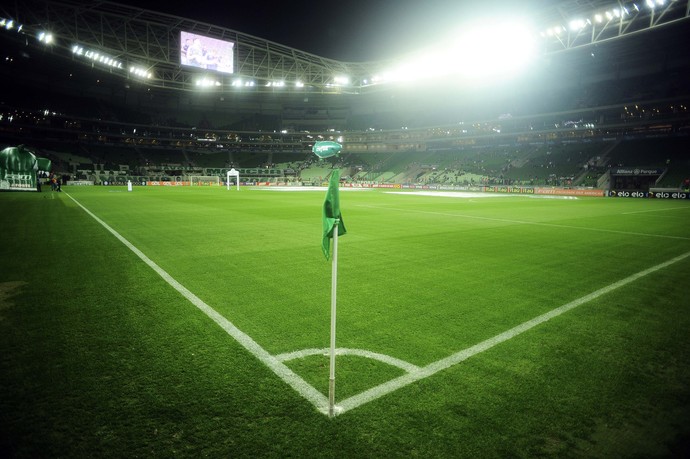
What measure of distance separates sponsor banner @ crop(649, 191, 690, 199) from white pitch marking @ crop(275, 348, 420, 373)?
49079mm

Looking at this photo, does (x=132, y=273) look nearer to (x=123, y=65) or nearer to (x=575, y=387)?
(x=575, y=387)

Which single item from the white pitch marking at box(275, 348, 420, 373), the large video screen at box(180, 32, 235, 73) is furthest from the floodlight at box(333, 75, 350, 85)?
the white pitch marking at box(275, 348, 420, 373)

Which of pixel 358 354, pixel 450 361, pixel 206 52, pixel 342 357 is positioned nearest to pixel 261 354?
pixel 342 357

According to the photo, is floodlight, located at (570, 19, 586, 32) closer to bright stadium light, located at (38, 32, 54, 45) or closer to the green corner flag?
the green corner flag

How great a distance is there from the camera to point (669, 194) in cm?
3981

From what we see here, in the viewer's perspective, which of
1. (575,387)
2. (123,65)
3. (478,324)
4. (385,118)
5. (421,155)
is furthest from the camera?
(385,118)

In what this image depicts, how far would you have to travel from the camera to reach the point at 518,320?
4969 mm

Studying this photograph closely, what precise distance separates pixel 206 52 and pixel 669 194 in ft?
185

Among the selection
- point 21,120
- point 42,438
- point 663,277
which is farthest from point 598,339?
point 21,120

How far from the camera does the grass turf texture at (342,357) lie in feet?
8.61

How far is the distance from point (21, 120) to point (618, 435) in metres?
85.8

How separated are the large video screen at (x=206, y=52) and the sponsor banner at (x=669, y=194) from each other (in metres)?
53.4

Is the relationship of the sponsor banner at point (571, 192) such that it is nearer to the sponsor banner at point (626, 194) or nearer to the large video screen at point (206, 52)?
the sponsor banner at point (626, 194)

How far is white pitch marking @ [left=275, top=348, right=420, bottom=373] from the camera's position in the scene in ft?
12.0
